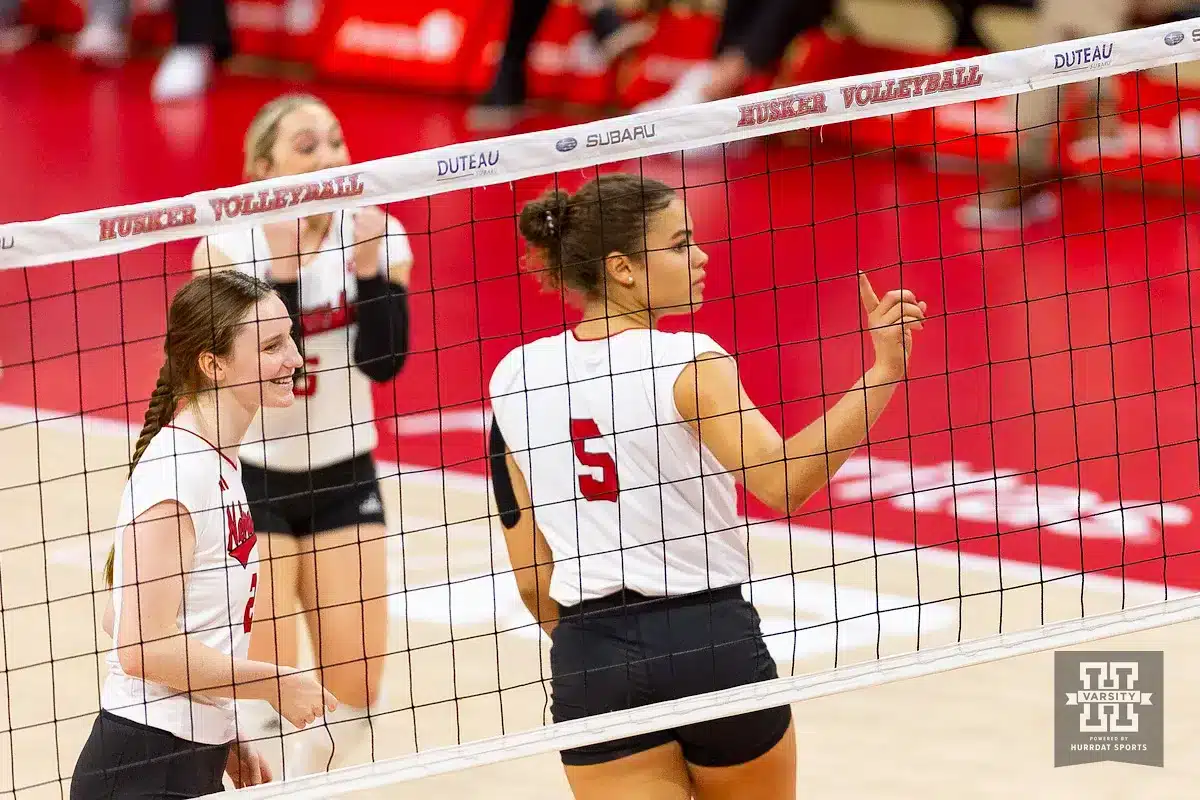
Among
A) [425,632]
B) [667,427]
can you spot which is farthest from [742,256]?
[667,427]

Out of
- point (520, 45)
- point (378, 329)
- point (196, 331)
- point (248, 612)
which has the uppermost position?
point (520, 45)

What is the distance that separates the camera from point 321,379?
535cm

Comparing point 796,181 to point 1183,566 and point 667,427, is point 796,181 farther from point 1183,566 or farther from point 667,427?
point 667,427

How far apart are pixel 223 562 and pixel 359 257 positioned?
1744 millimetres

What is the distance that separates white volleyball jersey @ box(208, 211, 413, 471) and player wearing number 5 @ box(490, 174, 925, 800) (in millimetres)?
1340

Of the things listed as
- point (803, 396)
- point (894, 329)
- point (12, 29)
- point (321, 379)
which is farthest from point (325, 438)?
point (12, 29)

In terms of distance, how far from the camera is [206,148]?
1274 cm

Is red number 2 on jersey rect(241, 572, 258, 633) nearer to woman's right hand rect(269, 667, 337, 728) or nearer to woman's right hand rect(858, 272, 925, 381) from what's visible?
woman's right hand rect(269, 667, 337, 728)

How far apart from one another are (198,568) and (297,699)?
336 mm

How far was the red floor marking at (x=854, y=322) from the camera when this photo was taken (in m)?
7.26

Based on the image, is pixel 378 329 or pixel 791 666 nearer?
pixel 378 329

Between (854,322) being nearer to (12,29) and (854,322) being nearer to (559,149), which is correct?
(559,149)

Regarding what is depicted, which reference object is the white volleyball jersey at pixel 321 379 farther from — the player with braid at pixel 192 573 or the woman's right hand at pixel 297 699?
the woman's right hand at pixel 297 699

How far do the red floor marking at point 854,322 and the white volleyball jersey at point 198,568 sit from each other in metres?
1.87
